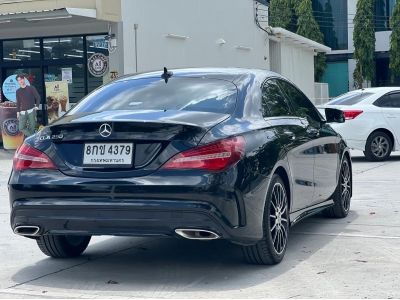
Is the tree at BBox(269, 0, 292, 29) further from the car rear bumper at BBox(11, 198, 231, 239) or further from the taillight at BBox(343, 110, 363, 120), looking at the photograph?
the car rear bumper at BBox(11, 198, 231, 239)

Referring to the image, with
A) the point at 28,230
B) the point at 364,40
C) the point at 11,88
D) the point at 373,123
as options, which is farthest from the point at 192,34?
the point at 364,40

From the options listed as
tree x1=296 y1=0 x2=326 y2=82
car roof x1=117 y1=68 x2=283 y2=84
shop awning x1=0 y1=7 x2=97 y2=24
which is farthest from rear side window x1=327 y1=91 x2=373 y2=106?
tree x1=296 y1=0 x2=326 y2=82

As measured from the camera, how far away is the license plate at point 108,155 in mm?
5523

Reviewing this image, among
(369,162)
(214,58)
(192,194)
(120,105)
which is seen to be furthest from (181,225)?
(214,58)

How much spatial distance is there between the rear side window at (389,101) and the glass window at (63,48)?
8.81 m

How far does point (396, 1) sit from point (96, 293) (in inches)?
1570

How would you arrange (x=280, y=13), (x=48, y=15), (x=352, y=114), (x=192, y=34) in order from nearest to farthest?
(x=352, y=114) → (x=48, y=15) → (x=192, y=34) → (x=280, y=13)

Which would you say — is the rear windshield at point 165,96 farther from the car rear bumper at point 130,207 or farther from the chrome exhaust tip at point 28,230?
the chrome exhaust tip at point 28,230

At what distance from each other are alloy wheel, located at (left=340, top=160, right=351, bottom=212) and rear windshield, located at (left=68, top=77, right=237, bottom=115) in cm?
245

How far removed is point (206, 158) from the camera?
17.8ft

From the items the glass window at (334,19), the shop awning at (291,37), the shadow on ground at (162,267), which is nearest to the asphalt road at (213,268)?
the shadow on ground at (162,267)

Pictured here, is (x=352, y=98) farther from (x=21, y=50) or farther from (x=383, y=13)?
(x=383, y=13)

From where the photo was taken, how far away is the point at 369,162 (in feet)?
50.8

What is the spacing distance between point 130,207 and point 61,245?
1.35m
